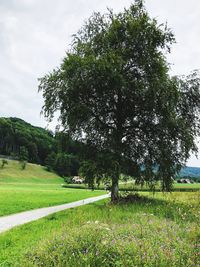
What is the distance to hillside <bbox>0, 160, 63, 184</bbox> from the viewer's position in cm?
8428

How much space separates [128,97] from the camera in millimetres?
21422

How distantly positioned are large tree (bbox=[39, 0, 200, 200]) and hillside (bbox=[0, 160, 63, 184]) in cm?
6181

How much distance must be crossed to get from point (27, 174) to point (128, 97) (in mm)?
74808

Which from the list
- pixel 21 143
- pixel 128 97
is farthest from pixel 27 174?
pixel 128 97

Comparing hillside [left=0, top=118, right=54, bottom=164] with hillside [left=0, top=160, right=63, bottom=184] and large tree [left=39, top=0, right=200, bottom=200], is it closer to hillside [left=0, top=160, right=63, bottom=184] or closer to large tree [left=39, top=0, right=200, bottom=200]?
hillside [left=0, top=160, right=63, bottom=184]

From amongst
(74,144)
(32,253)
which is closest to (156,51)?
(74,144)

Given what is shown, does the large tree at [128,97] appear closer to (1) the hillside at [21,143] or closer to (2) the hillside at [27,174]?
(2) the hillside at [27,174]

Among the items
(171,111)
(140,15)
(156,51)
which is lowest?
(171,111)

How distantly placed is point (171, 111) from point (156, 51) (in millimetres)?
3997

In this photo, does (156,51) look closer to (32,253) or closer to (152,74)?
(152,74)

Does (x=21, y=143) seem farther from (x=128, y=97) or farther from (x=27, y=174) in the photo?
(x=128, y=97)

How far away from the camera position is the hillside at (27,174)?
84.3 metres

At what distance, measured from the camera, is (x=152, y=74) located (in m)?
21.0

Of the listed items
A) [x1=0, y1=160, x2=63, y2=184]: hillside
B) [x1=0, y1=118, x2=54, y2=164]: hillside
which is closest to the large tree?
[x1=0, y1=160, x2=63, y2=184]: hillside
